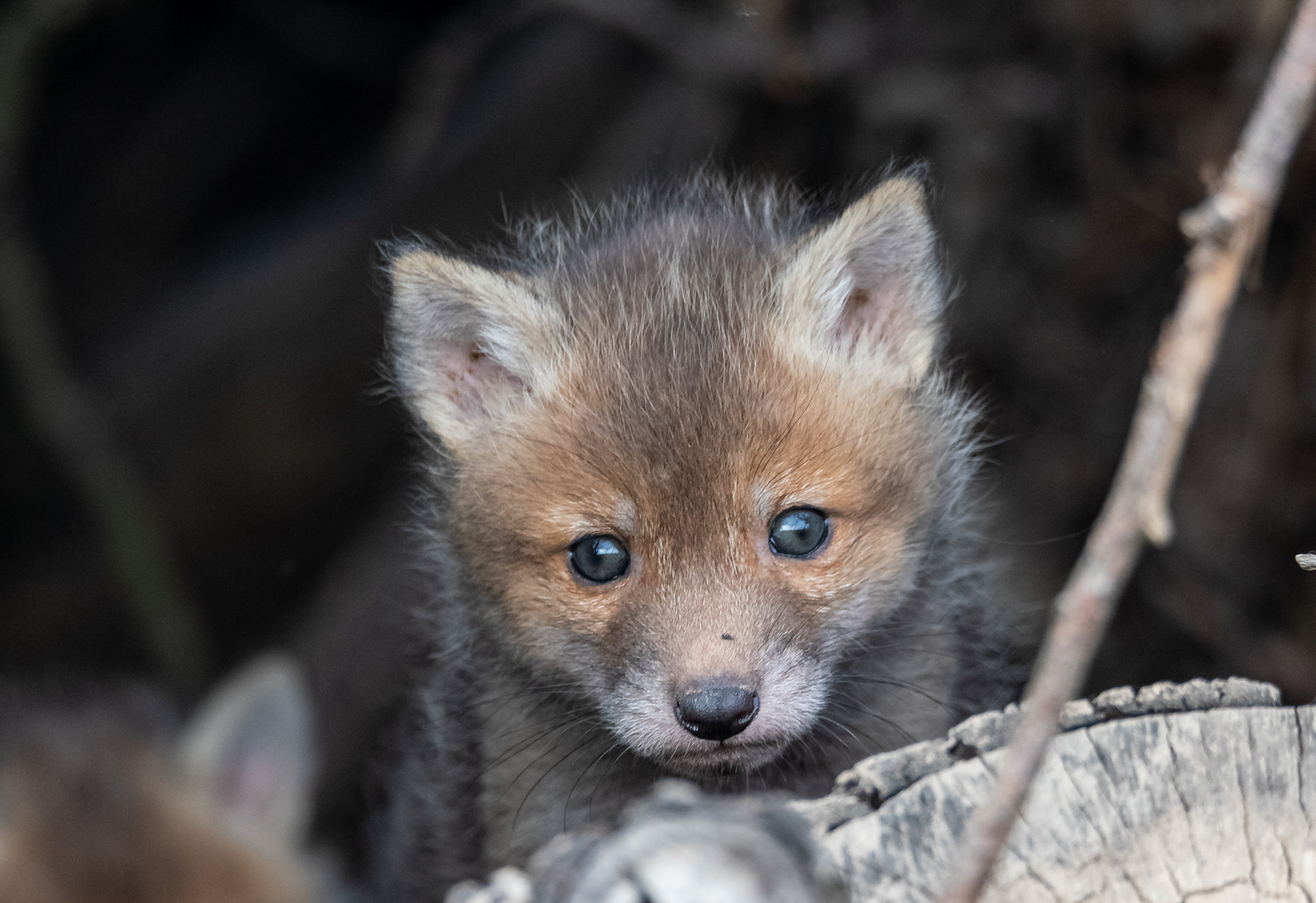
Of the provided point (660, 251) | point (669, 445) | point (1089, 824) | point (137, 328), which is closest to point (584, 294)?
point (660, 251)

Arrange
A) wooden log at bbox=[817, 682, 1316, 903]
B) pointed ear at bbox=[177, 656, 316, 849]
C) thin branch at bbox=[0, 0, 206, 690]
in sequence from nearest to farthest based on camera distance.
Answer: wooden log at bbox=[817, 682, 1316, 903]
pointed ear at bbox=[177, 656, 316, 849]
thin branch at bbox=[0, 0, 206, 690]

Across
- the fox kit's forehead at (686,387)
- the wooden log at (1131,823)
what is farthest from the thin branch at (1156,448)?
the fox kit's forehead at (686,387)

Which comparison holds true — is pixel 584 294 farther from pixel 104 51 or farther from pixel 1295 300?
pixel 104 51

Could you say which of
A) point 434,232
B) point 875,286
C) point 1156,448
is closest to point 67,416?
point 434,232

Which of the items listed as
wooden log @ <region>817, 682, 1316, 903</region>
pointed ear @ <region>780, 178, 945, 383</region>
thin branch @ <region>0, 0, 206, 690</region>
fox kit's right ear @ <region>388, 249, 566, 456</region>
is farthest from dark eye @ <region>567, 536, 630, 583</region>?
thin branch @ <region>0, 0, 206, 690</region>

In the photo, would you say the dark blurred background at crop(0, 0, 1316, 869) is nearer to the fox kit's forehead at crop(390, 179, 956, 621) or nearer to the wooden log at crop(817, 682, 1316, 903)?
the fox kit's forehead at crop(390, 179, 956, 621)

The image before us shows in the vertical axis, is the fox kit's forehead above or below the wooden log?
above

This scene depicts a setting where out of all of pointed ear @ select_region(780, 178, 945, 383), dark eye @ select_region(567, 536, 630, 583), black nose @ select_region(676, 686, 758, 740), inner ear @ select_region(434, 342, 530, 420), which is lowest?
black nose @ select_region(676, 686, 758, 740)

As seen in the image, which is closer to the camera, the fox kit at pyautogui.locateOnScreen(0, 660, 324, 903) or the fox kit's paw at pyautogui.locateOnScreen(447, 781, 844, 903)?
the fox kit's paw at pyautogui.locateOnScreen(447, 781, 844, 903)

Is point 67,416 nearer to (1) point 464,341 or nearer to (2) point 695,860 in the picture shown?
(1) point 464,341
